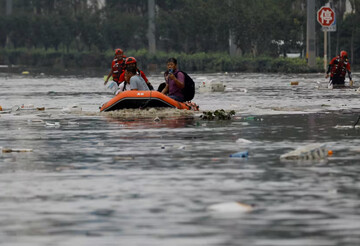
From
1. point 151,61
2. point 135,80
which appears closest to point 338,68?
point 135,80

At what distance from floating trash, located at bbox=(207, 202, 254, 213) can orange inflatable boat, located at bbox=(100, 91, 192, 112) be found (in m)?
14.5

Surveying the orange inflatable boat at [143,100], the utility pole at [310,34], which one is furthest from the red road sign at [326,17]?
the orange inflatable boat at [143,100]

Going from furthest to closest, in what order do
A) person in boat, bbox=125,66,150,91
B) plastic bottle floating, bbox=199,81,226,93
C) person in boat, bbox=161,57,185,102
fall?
plastic bottle floating, bbox=199,81,226,93 < person in boat, bbox=125,66,150,91 < person in boat, bbox=161,57,185,102

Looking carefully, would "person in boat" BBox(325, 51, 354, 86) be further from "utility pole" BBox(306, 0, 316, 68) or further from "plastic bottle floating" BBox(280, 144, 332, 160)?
"plastic bottle floating" BBox(280, 144, 332, 160)

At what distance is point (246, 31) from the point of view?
67.9 metres

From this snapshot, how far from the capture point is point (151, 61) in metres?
76.8

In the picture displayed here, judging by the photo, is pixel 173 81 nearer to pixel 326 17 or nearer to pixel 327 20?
pixel 327 20

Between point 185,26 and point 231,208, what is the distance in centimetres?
6642

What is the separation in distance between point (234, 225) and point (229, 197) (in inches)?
66.3

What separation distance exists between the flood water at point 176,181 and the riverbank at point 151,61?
1478 inches

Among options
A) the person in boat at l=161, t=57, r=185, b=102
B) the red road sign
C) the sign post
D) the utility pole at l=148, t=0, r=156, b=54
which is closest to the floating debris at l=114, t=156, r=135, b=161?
the person in boat at l=161, t=57, r=185, b=102

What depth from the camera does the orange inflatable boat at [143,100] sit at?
25166mm

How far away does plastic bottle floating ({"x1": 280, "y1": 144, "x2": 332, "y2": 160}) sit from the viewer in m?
15.0

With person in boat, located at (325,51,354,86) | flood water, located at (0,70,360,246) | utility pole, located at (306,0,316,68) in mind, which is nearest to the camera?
flood water, located at (0,70,360,246)
